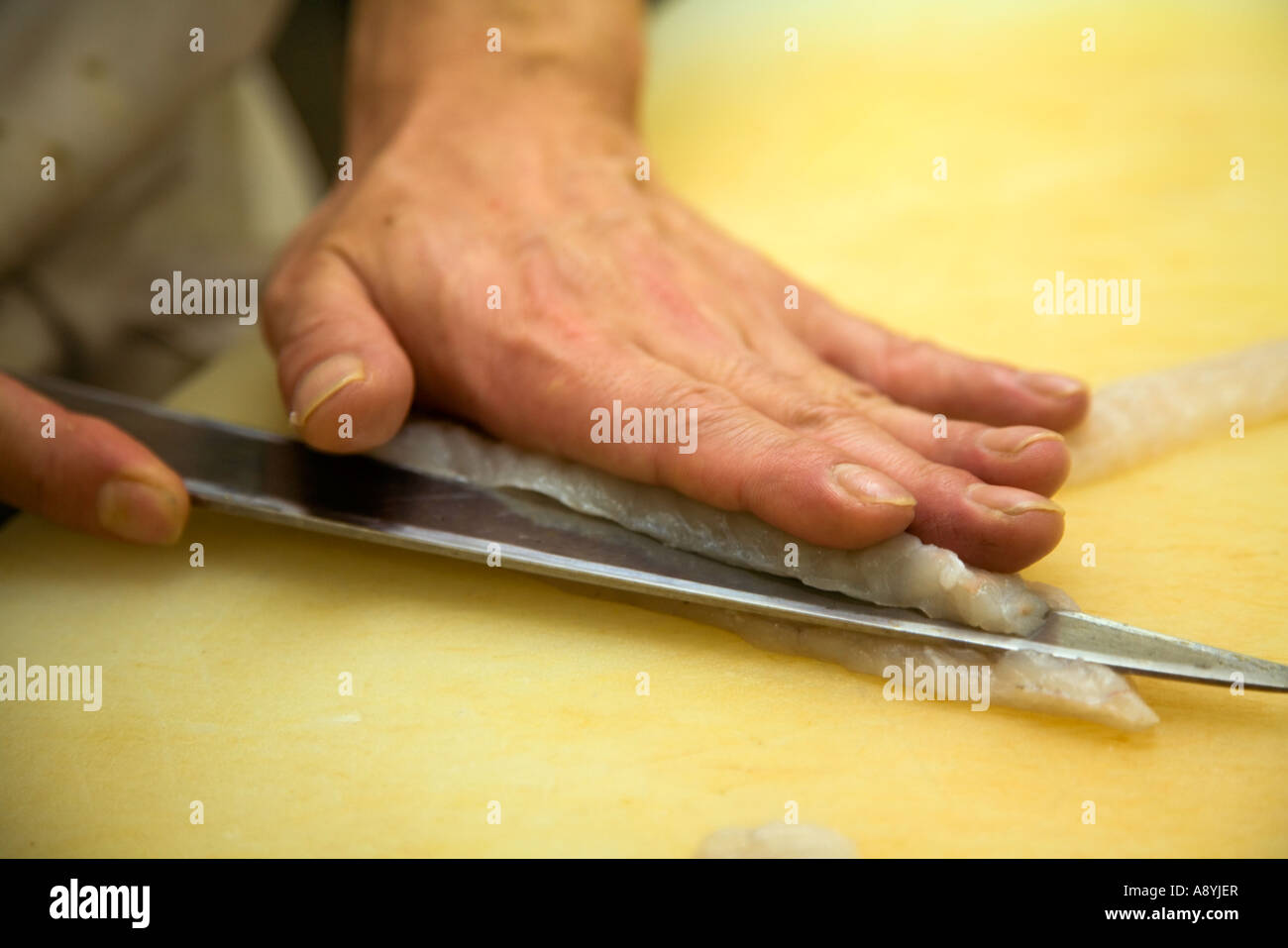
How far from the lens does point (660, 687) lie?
877 millimetres

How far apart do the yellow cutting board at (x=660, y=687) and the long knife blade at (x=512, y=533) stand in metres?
0.05

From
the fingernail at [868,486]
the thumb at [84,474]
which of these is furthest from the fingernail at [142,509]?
the fingernail at [868,486]

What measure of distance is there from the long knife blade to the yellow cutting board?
49mm

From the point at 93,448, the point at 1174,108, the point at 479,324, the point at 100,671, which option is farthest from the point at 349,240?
the point at 1174,108

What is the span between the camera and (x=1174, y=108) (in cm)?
176

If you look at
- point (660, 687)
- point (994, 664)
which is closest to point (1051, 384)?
point (994, 664)

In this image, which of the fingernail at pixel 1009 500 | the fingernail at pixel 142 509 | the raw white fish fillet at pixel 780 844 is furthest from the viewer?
the fingernail at pixel 142 509

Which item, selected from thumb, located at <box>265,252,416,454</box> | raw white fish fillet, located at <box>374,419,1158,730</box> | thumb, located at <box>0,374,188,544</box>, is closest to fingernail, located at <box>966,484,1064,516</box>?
raw white fish fillet, located at <box>374,419,1158,730</box>

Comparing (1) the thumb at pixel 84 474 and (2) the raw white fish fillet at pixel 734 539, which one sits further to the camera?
(1) the thumb at pixel 84 474

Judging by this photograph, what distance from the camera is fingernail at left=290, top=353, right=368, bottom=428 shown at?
3.36 ft

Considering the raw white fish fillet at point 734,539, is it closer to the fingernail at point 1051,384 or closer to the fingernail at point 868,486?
the fingernail at point 868,486

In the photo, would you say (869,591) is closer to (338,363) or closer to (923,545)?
(923,545)

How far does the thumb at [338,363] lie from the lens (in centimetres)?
103

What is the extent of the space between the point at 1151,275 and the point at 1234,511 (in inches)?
19.7
